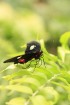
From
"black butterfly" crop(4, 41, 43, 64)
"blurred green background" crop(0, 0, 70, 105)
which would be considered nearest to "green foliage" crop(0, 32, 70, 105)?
"black butterfly" crop(4, 41, 43, 64)

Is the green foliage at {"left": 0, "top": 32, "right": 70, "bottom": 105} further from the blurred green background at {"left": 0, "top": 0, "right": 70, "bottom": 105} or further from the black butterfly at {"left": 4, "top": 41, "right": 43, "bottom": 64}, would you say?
the blurred green background at {"left": 0, "top": 0, "right": 70, "bottom": 105}

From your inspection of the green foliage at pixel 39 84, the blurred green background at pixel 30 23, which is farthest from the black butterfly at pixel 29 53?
the blurred green background at pixel 30 23

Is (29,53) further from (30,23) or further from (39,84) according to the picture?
(30,23)

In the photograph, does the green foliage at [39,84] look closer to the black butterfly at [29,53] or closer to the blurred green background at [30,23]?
the black butterfly at [29,53]

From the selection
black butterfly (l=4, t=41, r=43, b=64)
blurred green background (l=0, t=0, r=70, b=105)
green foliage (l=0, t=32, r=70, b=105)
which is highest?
black butterfly (l=4, t=41, r=43, b=64)

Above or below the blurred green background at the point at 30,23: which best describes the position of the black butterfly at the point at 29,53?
above

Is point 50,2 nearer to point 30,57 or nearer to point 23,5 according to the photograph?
point 23,5

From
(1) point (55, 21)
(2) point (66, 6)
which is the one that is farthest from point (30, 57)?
(2) point (66, 6)

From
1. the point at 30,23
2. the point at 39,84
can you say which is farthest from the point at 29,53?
the point at 30,23
